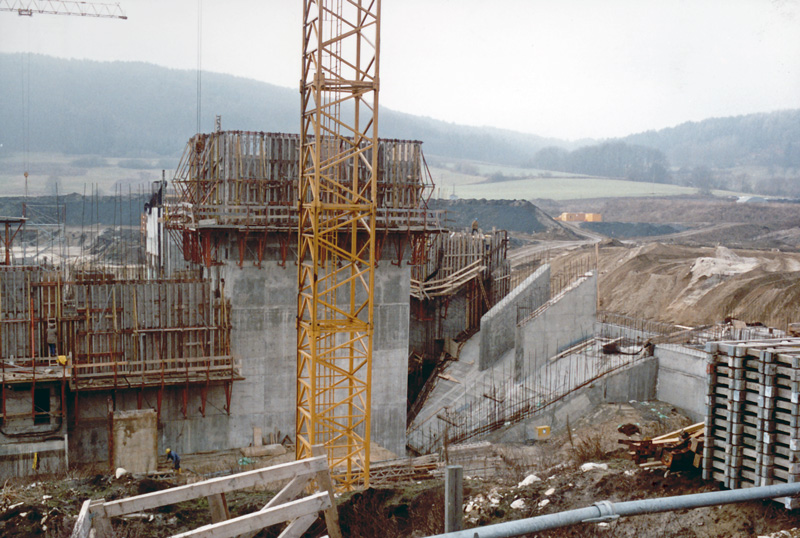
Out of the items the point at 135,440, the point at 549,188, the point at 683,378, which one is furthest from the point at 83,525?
the point at 549,188

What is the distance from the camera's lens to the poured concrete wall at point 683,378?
2433 cm

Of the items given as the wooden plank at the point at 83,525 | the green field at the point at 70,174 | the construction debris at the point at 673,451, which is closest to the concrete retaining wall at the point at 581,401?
the construction debris at the point at 673,451

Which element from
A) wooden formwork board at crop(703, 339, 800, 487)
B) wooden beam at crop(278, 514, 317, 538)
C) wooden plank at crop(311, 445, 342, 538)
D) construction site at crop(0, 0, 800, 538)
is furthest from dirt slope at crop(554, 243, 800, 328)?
wooden beam at crop(278, 514, 317, 538)

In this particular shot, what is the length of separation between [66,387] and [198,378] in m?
3.68

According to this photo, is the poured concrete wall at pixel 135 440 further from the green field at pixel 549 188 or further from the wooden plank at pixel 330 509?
the green field at pixel 549 188

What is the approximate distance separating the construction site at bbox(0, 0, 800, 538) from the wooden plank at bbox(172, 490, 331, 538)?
133 inches

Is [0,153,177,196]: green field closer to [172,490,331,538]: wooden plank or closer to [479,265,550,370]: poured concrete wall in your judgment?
[479,265,550,370]: poured concrete wall

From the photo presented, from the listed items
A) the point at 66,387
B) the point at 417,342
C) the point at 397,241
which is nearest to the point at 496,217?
the point at 417,342

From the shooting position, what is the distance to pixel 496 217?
90.1 meters

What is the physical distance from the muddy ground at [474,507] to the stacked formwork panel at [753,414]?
0.58 meters

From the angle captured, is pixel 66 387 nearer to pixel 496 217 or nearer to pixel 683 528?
pixel 683 528

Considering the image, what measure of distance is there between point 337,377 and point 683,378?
1210 centimetres

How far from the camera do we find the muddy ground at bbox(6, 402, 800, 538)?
1041 centimetres

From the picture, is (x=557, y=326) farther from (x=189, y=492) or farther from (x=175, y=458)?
(x=189, y=492)
